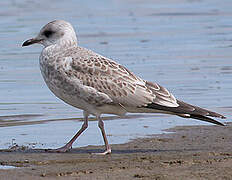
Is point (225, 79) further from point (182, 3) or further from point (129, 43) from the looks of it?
point (182, 3)

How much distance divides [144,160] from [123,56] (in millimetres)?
7344

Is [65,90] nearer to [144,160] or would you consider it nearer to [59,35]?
[59,35]

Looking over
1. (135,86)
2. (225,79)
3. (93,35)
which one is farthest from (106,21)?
(135,86)

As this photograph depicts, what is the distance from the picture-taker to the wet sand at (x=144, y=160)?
768 centimetres

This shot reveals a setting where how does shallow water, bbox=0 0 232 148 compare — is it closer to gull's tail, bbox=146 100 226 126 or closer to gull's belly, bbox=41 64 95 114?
gull's belly, bbox=41 64 95 114

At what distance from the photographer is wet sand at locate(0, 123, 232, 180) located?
768cm

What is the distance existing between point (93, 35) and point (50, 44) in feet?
29.1

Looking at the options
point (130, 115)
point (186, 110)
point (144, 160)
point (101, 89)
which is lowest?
point (130, 115)

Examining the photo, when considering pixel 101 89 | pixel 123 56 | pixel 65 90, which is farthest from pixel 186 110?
pixel 123 56

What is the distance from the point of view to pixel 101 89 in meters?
9.16

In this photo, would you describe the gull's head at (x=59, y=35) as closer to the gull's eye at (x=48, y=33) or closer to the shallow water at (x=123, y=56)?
the gull's eye at (x=48, y=33)

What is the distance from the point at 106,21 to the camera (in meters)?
21.0

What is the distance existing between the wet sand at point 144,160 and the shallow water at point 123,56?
0.53m


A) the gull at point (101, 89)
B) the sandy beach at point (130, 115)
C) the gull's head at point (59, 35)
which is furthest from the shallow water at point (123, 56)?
the gull's head at point (59, 35)
